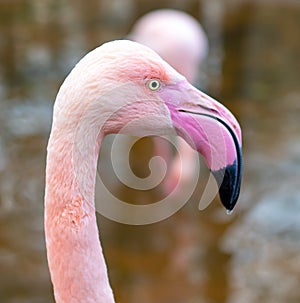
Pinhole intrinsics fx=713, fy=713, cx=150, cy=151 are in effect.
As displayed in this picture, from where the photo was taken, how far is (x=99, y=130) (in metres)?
1.62

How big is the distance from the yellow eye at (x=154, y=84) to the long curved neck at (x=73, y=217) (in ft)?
0.55

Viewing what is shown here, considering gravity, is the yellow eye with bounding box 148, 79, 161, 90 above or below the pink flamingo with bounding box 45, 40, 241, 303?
above

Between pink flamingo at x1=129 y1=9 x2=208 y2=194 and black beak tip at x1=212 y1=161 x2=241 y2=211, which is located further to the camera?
pink flamingo at x1=129 y1=9 x2=208 y2=194

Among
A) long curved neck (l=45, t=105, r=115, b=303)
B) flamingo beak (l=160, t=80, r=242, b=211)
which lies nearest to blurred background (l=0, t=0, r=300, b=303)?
long curved neck (l=45, t=105, r=115, b=303)

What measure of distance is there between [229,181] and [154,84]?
28 centimetres

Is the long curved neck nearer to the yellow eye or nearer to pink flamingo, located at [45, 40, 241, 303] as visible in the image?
pink flamingo, located at [45, 40, 241, 303]

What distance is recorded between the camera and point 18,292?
13.9ft

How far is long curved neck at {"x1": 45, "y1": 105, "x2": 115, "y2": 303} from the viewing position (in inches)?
63.2

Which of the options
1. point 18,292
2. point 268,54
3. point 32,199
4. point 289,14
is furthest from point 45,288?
point 289,14

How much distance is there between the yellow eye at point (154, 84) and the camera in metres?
1.61

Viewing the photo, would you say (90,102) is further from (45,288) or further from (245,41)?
(245,41)

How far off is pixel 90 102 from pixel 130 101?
95 mm

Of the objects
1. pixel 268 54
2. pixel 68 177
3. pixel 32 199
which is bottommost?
pixel 32 199

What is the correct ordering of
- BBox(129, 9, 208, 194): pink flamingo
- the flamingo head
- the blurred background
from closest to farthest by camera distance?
1. the flamingo head
2. the blurred background
3. BBox(129, 9, 208, 194): pink flamingo
